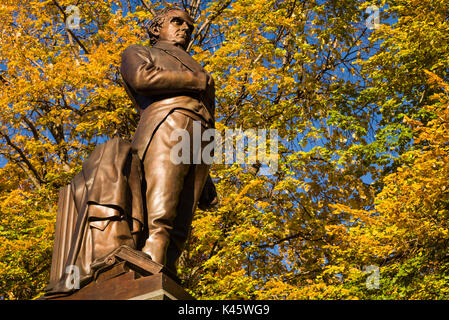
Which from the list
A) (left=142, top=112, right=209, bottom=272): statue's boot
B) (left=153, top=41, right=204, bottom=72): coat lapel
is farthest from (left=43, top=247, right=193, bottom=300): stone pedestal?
(left=153, top=41, right=204, bottom=72): coat lapel

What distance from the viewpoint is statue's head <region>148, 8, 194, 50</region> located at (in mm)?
5363

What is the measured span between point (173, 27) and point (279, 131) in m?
9.24

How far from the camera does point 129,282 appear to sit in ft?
13.0

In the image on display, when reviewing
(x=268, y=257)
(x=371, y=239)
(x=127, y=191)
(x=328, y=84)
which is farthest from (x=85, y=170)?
(x=328, y=84)

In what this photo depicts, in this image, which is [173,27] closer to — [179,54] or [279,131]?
[179,54]

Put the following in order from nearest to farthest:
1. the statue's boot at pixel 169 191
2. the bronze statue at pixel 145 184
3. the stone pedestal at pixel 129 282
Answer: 1. the stone pedestal at pixel 129 282
2. the bronze statue at pixel 145 184
3. the statue's boot at pixel 169 191

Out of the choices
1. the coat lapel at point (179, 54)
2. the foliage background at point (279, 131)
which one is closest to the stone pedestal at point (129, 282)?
the coat lapel at point (179, 54)

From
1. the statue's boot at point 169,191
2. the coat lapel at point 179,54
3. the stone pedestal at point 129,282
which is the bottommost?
the stone pedestal at point 129,282

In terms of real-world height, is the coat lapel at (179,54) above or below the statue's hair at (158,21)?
below

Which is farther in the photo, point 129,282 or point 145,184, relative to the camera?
point 145,184

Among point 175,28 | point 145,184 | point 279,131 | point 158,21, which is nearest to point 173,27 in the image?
point 175,28

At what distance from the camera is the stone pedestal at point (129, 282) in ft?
12.8

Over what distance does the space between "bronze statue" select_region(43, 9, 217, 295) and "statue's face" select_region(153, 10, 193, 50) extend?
0.10 metres

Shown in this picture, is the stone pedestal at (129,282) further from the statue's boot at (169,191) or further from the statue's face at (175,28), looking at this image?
the statue's face at (175,28)
